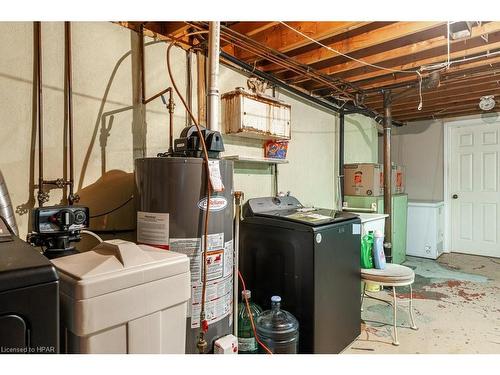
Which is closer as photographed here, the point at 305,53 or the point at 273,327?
the point at 273,327

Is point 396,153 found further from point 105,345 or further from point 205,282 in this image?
point 105,345

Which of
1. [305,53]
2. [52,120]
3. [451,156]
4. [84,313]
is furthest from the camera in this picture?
[451,156]

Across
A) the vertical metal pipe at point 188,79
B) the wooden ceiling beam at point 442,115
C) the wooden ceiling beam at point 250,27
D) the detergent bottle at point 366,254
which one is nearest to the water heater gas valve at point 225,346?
the vertical metal pipe at point 188,79

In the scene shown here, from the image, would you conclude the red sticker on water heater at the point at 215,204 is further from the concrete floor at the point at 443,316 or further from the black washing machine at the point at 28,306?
the concrete floor at the point at 443,316

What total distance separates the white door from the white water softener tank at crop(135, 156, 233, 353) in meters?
5.30

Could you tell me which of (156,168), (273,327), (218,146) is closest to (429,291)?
(273,327)

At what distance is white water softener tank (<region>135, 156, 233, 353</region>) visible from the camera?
56.2 inches

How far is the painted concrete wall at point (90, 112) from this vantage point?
4.74 ft

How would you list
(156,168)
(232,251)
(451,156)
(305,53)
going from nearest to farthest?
(156,168), (232,251), (305,53), (451,156)

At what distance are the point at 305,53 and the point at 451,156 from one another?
3.98m

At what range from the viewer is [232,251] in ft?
5.42

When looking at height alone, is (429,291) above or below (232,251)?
below

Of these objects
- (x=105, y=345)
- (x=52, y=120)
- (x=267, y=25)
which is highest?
(x=267, y=25)

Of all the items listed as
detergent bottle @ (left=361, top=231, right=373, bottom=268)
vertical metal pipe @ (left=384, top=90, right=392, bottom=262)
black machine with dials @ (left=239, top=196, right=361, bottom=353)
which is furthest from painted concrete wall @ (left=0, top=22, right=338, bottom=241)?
vertical metal pipe @ (left=384, top=90, right=392, bottom=262)
